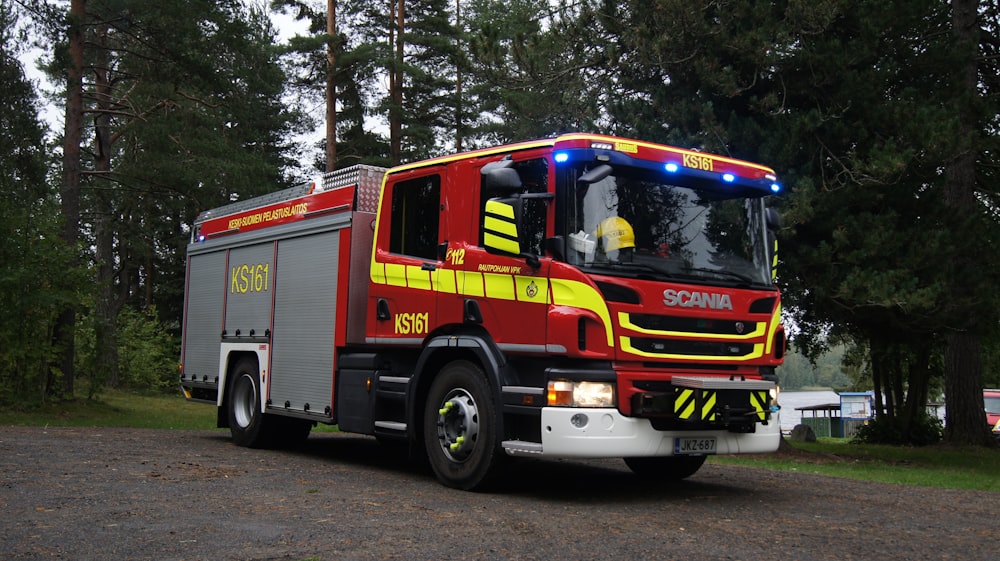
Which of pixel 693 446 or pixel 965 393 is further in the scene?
pixel 965 393

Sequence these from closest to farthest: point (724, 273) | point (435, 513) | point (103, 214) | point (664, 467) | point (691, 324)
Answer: point (435, 513) < point (691, 324) < point (724, 273) < point (664, 467) < point (103, 214)

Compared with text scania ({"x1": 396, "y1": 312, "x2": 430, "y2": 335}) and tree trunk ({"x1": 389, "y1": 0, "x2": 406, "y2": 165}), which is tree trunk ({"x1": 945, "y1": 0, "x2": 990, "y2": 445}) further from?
tree trunk ({"x1": 389, "y1": 0, "x2": 406, "y2": 165})

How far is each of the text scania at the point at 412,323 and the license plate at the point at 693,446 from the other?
2.49 m

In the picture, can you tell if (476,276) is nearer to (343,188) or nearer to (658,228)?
(658,228)

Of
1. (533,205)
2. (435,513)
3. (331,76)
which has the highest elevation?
(331,76)

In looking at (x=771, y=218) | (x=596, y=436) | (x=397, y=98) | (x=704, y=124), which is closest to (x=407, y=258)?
(x=596, y=436)

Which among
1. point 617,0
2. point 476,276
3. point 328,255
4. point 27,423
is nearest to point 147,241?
point 27,423

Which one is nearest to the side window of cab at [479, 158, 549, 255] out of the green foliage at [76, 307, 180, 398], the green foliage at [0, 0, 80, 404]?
the green foliage at [0, 0, 80, 404]

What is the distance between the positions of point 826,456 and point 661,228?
1007cm

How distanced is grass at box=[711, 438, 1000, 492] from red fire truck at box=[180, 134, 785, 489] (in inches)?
163

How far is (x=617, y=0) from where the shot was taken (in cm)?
1535

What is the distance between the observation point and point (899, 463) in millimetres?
16641

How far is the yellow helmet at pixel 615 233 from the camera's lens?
7809 millimetres

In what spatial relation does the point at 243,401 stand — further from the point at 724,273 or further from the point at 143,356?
the point at 143,356
